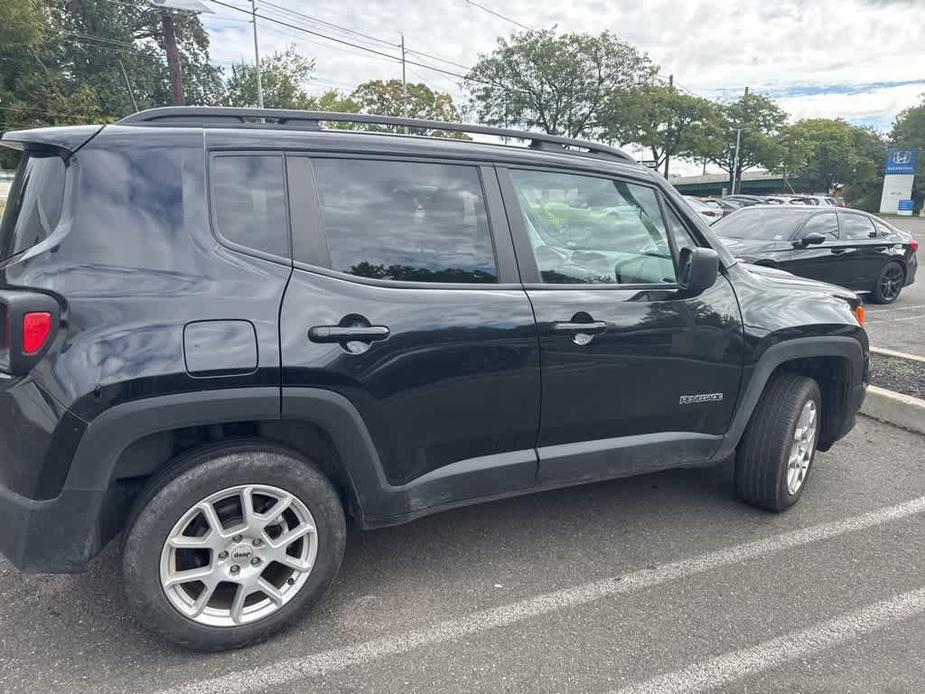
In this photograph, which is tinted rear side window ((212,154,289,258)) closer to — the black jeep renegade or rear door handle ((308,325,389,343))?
the black jeep renegade

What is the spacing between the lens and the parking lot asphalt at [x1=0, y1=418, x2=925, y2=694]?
2.25 meters

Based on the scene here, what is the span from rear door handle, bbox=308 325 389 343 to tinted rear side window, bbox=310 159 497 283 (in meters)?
0.23

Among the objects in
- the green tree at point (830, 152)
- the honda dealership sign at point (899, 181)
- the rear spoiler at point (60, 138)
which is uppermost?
the green tree at point (830, 152)

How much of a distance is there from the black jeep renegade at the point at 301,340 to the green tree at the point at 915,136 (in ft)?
243

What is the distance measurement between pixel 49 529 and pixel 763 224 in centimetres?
954

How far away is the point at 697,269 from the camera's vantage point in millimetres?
2936

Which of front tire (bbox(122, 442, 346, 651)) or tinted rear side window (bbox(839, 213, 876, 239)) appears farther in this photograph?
tinted rear side window (bbox(839, 213, 876, 239))

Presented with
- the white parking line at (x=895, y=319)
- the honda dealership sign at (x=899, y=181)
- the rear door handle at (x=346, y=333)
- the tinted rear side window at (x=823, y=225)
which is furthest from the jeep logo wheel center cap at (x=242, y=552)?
the honda dealership sign at (x=899, y=181)

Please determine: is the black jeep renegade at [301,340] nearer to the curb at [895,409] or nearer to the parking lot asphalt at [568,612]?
the parking lot asphalt at [568,612]

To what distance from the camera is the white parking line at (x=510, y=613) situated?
87.1 inches

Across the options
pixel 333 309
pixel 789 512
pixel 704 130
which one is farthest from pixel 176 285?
pixel 704 130

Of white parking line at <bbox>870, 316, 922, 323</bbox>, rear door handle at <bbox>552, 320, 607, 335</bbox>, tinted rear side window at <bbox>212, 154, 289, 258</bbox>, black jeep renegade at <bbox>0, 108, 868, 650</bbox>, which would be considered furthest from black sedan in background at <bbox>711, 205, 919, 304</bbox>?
tinted rear side window at <bbox>212, 154, 289, 258</bbox>

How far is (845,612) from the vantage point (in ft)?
8.74

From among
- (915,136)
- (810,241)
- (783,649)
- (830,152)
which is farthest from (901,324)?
(915,136)
